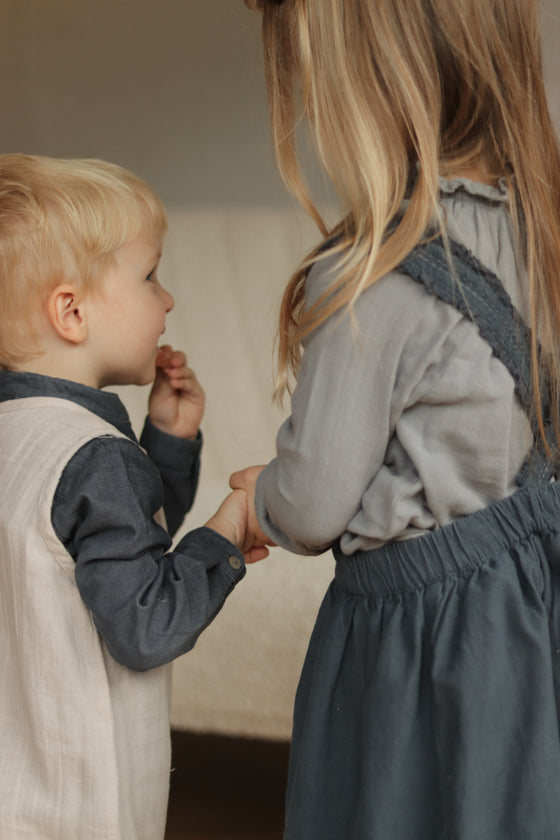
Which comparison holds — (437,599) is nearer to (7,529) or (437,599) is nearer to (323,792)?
(323,792)

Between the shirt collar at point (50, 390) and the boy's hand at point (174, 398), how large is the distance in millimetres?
186

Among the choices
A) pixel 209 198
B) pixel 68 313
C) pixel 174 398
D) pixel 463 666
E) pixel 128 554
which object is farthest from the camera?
pixel 209 198

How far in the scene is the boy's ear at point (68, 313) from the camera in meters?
1.05

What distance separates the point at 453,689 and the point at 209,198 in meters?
1.56

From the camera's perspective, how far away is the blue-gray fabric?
0.95m

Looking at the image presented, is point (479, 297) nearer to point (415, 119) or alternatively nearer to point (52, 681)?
point (415, 119)

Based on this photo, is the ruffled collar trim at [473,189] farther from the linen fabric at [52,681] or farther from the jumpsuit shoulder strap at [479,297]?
the linen fabric at [52,681]

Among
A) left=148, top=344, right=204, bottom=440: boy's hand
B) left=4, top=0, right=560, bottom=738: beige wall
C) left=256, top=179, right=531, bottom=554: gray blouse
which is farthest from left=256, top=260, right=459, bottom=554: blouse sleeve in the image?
left=4, top=0, right=560, bottom=738: beige wall

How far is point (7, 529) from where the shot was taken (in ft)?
3.27

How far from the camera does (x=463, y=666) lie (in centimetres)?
80

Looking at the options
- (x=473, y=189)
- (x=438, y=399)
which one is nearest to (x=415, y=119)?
(x=473, y=189)

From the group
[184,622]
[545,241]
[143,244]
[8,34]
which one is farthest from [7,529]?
[8,34]

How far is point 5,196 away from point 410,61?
0.47 metres

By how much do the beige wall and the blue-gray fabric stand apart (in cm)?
87
